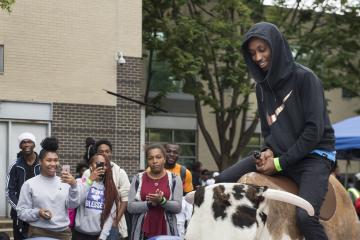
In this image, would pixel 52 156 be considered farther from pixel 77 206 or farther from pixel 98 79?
pixel 98 79

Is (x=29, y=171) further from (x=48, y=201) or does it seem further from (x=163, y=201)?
(x=163, y=201)

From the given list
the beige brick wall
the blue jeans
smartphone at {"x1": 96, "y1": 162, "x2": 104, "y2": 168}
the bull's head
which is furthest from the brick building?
the bull's head

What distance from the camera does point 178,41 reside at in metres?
26.0

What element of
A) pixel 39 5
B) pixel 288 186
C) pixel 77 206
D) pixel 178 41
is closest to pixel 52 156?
pixel 77 206

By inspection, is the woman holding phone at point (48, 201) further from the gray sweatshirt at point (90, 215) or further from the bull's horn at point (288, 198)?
the bull's horn at point (288, 198)

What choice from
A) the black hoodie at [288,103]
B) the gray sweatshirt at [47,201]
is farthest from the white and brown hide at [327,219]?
the gray sweatshirt at [47,201]

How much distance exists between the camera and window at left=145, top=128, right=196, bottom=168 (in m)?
31.3

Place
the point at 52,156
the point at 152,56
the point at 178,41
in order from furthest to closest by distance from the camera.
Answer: the point at 152,56 → the point at 178,41 → the point at 52,156

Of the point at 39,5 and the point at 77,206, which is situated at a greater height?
the point at 39,5

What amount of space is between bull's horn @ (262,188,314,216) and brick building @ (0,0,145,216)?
1723 centimetres

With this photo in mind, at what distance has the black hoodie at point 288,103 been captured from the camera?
4.37 metres

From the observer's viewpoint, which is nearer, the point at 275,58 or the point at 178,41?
the point at 275,58

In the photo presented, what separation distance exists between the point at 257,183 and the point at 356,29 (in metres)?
25.7

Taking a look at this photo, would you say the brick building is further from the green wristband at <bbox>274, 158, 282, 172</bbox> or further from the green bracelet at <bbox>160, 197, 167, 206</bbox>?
the green wristband at <bbox>274, 158, 282, 172</bbox>
